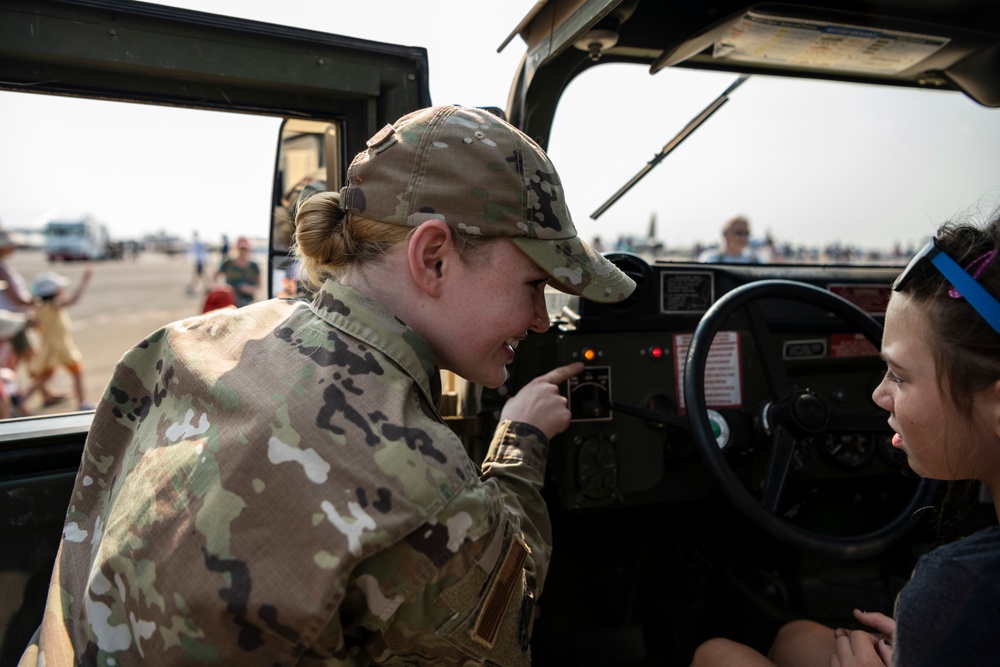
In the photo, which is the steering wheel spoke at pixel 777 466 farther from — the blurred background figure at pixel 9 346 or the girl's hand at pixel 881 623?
the blurred background figure at pixel 9 346

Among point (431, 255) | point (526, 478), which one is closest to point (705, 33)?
point (431, 255)

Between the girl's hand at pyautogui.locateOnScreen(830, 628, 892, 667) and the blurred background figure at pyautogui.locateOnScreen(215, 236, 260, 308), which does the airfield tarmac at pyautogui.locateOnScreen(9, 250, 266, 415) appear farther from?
the girl's hand at pyautogui.locateOnScreen(830, 628, 892, 667)

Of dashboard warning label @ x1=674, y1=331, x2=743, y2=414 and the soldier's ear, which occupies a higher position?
the soldier's ear

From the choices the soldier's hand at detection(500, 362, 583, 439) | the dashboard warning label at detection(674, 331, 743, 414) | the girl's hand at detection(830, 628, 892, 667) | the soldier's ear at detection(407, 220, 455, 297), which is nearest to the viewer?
the soldier's ear at detection(407, 220, 455, 297)

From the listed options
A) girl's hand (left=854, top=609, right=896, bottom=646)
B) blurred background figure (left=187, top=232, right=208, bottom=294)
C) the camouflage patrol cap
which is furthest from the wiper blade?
blurred background figure (left=187, top=232, right=208, bottom=294)

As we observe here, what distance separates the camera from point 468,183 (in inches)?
44.4

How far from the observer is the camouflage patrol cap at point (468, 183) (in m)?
1.13

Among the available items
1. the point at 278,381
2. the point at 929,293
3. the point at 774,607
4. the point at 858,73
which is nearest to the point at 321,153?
the point at 278,381

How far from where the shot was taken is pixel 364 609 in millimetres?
947

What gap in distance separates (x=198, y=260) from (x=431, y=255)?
16.3 m

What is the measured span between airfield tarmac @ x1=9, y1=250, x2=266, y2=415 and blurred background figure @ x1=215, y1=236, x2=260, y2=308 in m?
0.24

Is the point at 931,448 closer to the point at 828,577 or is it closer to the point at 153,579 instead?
the point at 153,579

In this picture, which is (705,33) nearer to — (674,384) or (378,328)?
(674,384)

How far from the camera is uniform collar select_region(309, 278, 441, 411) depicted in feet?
3.55
